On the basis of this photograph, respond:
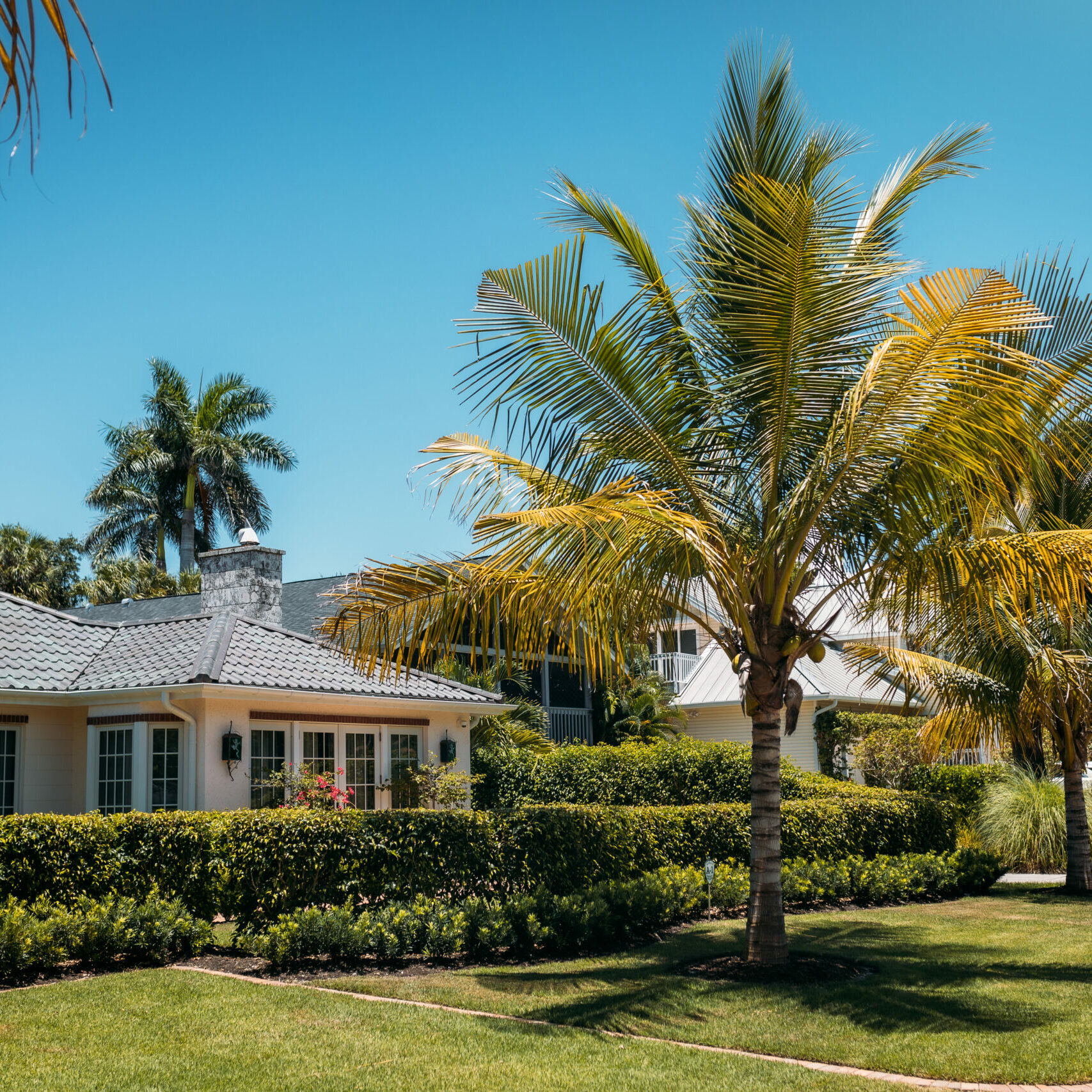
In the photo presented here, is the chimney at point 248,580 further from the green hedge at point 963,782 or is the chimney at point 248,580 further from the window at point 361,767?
the green hedge at point 963,782

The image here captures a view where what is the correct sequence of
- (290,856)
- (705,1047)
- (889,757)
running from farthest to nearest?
(889,757), (290,856), (705,1047)

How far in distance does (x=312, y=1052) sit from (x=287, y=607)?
1709cm

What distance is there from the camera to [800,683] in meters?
26.4

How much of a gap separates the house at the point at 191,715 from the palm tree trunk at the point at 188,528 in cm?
2586

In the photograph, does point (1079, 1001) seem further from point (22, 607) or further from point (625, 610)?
point (22, 607)

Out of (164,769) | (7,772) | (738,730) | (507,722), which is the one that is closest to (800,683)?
(738,730)

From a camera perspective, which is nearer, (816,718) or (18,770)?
Answer: (18,770)

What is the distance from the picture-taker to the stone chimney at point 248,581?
20031 millimetres

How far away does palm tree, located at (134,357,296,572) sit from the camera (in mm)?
43875

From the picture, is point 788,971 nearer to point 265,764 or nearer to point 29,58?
point 265,764

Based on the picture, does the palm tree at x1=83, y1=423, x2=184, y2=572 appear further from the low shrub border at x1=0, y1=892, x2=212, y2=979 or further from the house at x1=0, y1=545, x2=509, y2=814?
the low shrub border at x1=0, y1=892, x2=212, y2=979

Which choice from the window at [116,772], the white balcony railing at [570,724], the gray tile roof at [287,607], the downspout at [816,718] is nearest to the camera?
the window at [116,772]

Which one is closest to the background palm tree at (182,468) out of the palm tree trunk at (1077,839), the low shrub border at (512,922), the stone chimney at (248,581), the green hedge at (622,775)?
the stone chimney at (248,581)

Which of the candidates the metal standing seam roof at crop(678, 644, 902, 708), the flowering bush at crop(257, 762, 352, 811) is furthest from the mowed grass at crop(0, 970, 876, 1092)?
the metal standing seam roof at crop(678, 644, 902, 708)
